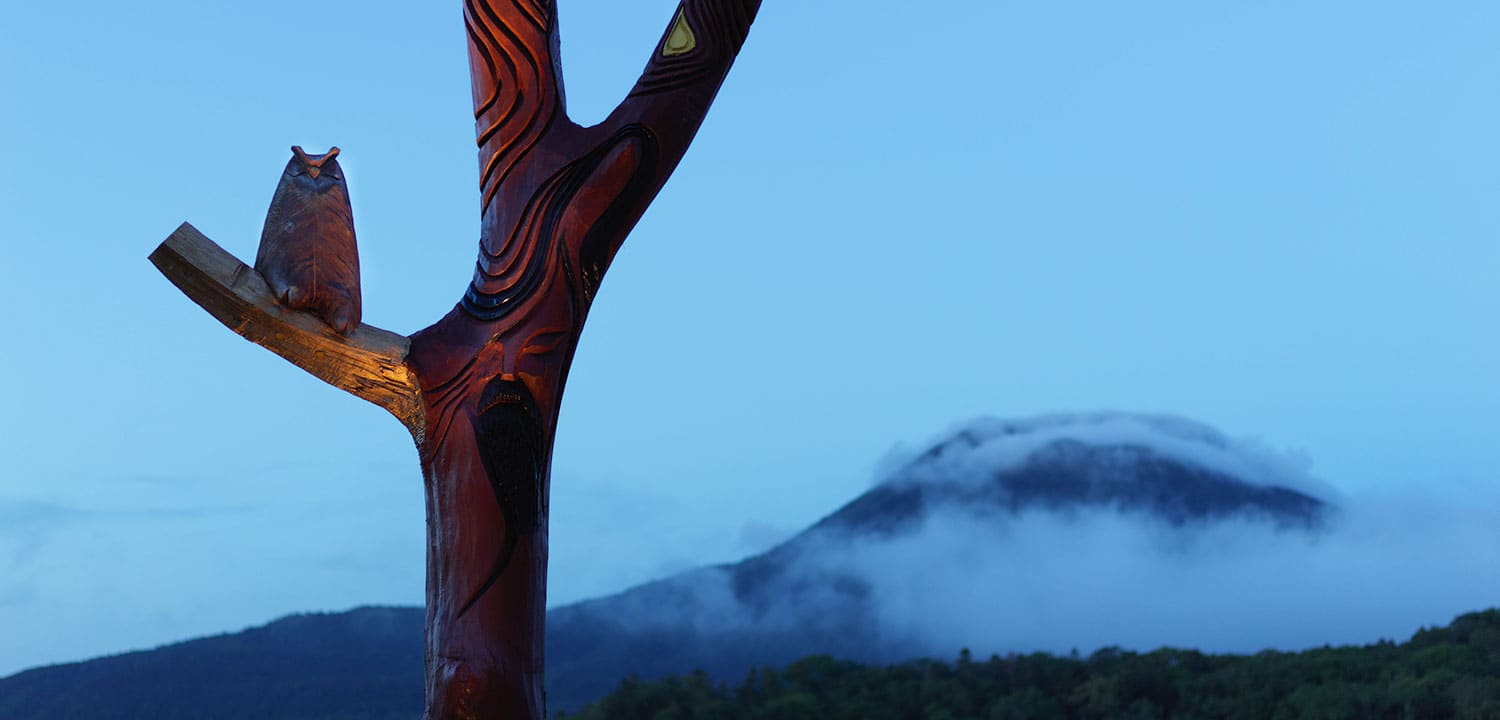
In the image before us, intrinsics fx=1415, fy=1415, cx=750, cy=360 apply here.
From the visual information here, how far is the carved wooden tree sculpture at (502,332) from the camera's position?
10.5 feet

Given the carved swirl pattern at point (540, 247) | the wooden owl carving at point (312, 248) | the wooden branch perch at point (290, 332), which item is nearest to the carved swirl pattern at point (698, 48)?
the carved swirl pattern at point (540, 247)

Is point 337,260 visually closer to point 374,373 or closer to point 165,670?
point 374,373

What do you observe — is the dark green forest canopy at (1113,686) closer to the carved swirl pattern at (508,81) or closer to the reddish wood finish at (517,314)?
the reddish wood finish at (517,314)

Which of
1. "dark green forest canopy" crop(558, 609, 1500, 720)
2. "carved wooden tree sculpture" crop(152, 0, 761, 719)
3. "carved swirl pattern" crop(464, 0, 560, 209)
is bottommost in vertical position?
"dark green forest canopy" crop(558, 609, 1500, 720)

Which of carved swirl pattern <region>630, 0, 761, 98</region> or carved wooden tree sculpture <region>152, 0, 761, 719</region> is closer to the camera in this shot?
carved wooden tree sculpture <region>152, 0, 761, 719</region>

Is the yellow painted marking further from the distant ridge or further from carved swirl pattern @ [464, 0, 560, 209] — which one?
the distant ridge

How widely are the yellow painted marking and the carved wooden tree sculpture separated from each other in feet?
0.08

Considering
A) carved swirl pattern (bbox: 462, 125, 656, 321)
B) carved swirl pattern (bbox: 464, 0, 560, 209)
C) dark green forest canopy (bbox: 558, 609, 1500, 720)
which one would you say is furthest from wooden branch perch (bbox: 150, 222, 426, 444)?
dark green forest canopy (bbox: 558, 609, 1500, 720)

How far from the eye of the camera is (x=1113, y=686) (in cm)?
821

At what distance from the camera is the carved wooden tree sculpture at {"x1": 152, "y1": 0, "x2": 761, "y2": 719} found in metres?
3.21

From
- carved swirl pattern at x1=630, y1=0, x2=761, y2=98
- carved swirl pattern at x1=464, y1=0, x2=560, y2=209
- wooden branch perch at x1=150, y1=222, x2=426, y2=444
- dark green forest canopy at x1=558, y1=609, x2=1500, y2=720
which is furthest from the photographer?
dark green forest canopy at x1=558, y1=609, x2=1500, y2=720

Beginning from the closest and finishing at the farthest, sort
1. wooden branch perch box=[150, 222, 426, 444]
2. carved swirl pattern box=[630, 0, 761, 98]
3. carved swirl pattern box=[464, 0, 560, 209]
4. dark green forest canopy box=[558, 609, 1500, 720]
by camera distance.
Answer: wooden branch perch box=[150, 222, 426, 444]
carved swirl pattern box=[464, 0, 560, 209]
carved swirl pattern box=[630, 0, 761, 98]
dark green forest canopy box=[558, 609, 1500, 720]

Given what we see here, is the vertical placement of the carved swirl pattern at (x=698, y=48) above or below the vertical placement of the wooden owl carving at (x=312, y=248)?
above

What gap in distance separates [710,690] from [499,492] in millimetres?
5451
